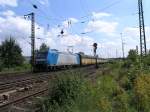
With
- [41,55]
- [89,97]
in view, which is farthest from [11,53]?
[89,97]

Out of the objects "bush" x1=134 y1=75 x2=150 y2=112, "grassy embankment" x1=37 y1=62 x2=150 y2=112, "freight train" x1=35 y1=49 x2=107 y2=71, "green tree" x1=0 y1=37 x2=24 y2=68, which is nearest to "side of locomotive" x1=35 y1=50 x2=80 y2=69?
"freight train" x1=35 y1=49 x2=107 y2=71

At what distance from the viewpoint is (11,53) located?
229 feet

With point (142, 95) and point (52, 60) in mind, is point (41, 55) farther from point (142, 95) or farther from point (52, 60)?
point (142, 95)

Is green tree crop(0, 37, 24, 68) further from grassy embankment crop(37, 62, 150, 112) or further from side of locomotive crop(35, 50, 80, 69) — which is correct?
grassy embankment crop(37, 62, 150, 112)

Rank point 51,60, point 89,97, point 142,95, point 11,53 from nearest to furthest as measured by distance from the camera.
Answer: point 142,95
point 89,97
point 51,60
point 11,53

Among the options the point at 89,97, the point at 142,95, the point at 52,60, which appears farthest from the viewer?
the point at 52,60

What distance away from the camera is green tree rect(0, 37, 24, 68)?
228ft

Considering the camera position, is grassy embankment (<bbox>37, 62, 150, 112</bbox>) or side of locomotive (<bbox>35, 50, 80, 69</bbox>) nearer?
grassy embankment (<bbox>37, 62, 150, 112</bbox>)

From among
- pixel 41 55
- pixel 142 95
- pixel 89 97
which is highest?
pixel 41 55

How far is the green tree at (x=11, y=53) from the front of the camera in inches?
2734

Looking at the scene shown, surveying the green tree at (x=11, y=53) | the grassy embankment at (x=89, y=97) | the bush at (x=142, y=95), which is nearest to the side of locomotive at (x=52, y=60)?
the green tree at (x=11, y=53)

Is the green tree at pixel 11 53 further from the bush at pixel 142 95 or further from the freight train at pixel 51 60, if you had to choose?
the bush at pixel 142 95

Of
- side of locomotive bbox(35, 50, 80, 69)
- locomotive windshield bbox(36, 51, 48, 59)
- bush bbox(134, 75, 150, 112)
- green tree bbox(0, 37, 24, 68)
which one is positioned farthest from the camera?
green tree bbox(0, 37, 24, 68)

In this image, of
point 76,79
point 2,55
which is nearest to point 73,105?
point 76,79
